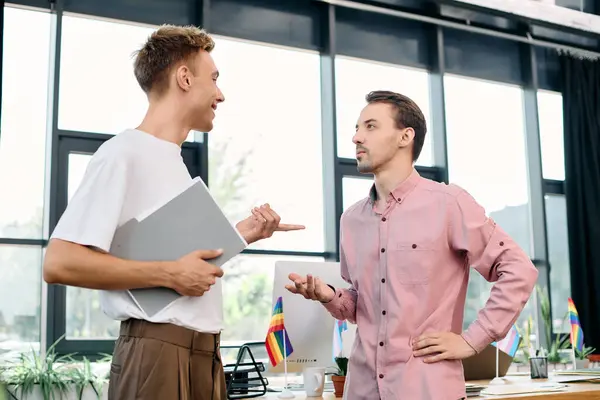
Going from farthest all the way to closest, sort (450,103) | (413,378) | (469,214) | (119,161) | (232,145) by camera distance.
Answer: (450,103), (232,145), (469,214), (413,378), (119,161)

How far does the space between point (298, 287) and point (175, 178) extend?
1.75 feet

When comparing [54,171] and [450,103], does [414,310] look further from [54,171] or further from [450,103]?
[450,103]

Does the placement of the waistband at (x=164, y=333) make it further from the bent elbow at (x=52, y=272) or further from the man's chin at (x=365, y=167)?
the man's chin at (x=365, y=167)

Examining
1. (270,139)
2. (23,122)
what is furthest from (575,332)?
(23,122)

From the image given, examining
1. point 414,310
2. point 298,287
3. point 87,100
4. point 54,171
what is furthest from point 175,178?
point 87,100

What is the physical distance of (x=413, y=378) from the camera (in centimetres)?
188

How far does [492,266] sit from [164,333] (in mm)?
887

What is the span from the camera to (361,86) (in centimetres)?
573

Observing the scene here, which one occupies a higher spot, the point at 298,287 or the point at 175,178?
the point at 175,178

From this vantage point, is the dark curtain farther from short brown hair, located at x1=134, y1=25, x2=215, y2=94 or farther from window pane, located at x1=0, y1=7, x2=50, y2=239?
short brown hair, located at x1=134, y1=25, x2=215, y2=94

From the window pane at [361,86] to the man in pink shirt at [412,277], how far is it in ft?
10.8

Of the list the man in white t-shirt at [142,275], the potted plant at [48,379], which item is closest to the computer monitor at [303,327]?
the man in white t-shirt at [142,275]

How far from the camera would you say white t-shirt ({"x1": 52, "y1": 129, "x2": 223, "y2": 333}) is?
60.5 inches

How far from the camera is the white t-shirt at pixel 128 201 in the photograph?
5.04 ft
